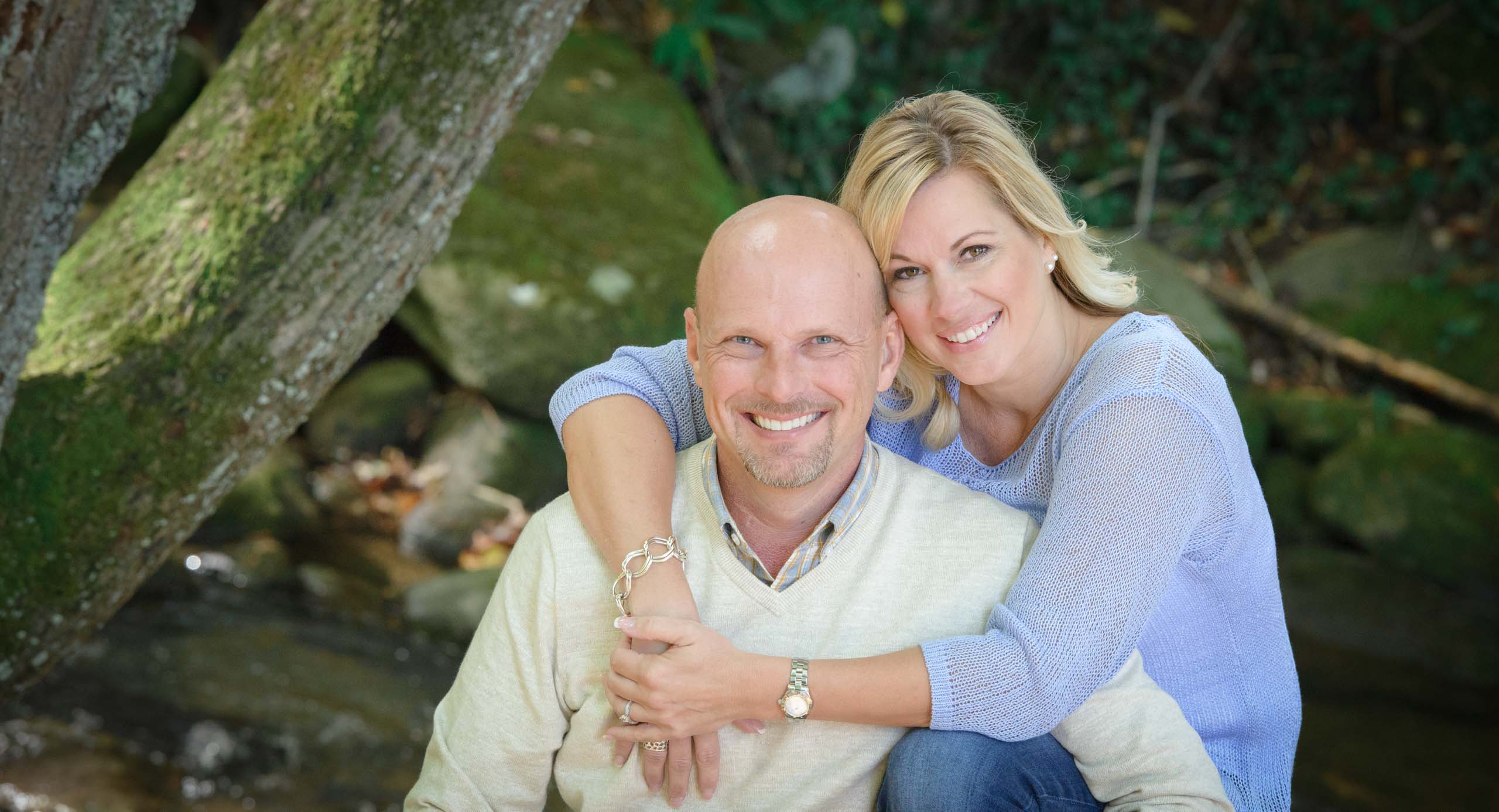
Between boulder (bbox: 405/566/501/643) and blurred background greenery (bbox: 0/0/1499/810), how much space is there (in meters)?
0.01

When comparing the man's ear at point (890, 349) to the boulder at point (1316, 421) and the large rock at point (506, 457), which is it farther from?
the boulder at point (1316, 421)

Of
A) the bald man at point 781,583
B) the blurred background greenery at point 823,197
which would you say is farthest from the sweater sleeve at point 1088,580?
the blurred background greenery at point 823,197

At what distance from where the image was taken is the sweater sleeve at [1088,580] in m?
1.91

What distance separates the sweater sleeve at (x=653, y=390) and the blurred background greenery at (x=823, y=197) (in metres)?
0.87

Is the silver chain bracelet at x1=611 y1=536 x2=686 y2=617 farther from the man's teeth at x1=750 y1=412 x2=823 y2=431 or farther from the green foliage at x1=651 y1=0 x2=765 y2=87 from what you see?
the green foliage at x1=651 y1=0 x2=765 y2=87

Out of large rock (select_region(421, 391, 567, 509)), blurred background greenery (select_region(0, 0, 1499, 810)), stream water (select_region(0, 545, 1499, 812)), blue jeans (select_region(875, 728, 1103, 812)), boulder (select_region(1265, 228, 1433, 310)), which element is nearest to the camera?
blue jeans (select_region(875, 728, 1103, 812))

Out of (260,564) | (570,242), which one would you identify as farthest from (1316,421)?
(260,564)

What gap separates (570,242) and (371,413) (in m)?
1.20

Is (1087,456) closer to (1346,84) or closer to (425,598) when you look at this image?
(425,598)

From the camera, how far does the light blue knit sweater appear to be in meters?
1.92

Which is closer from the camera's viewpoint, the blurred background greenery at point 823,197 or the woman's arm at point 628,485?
the woman's arm at point 628,485

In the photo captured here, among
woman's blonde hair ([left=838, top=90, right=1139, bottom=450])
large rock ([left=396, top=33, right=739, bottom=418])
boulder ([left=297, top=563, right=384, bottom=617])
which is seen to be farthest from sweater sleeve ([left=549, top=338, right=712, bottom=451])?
large rock ([left=396, top=33, right=739, bottom=418])

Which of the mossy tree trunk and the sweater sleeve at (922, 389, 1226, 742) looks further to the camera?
the mossy tree trunk

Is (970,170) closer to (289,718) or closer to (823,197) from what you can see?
(289,718)
